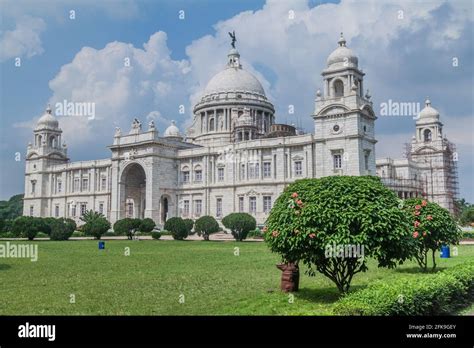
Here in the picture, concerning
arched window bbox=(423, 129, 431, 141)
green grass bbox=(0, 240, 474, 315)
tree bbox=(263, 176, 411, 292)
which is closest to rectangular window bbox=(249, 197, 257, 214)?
green grass bbox=(0, 240, 474, 315)

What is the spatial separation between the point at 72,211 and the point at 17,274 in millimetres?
52346

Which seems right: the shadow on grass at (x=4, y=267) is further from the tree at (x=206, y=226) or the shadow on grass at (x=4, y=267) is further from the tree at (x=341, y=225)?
the tree at (x=206, y=226)

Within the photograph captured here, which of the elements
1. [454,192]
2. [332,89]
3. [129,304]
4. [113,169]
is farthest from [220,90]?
[129,304]

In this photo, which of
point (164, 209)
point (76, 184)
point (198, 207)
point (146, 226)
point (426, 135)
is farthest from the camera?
point (426, 135)

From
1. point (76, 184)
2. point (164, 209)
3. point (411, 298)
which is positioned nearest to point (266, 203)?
point (164, 209)

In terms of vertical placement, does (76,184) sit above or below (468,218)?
above

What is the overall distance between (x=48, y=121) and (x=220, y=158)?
29872 mm

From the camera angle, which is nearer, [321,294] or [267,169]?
[321,294]

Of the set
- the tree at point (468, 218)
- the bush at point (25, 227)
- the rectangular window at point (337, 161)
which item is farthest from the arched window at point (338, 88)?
the bush at point (25, 227)

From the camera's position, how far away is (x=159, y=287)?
12289mm

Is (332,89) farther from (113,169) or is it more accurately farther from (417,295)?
(417,295)

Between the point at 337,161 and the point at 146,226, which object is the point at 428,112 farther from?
the point at 146,226

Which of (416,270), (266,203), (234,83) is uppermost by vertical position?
(234,83)

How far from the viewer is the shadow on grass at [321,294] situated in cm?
1106
